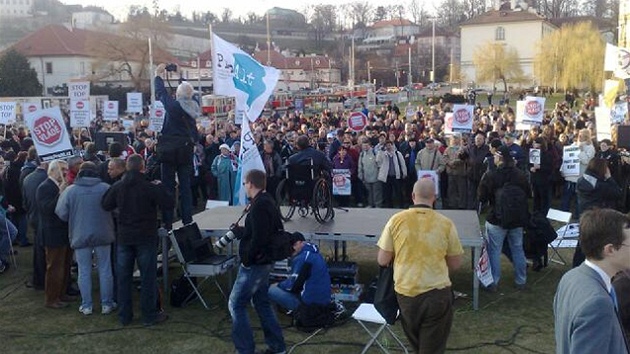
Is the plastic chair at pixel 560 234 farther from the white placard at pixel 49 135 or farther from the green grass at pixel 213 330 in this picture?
the white placard at pixel 49 135

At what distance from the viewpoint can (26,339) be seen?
7.77 meters

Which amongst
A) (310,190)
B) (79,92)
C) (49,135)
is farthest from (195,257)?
(79,92)

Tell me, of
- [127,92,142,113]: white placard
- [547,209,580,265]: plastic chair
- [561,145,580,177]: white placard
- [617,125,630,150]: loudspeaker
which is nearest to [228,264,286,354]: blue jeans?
[547,209,580,265]: plastic chair

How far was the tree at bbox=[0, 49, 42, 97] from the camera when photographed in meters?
58.3

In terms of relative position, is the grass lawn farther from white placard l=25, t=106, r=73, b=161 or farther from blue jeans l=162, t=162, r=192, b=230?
white placard l=25, t=106, r=73, b=161

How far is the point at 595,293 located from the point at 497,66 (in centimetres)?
7314

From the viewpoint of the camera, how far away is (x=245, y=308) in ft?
22.2

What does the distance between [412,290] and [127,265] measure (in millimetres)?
4148

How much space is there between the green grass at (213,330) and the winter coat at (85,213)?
3.42 feet

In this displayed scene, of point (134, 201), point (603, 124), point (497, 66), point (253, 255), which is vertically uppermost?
point (497, 66)

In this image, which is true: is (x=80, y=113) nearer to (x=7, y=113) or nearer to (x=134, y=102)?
(x=7, y=113)

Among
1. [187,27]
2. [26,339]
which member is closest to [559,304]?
[26,339]

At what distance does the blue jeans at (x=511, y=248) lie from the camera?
9.17 metres

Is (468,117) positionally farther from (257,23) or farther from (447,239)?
(257,23)
